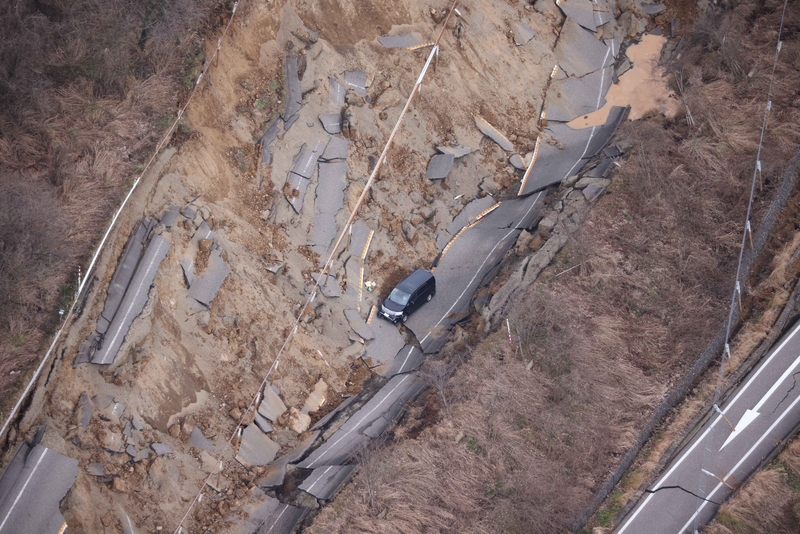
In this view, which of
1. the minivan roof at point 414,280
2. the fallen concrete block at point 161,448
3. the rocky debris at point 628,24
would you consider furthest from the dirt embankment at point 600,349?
the rocky debris at point 628,24

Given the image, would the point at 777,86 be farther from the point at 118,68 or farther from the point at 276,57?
the point at 118,68

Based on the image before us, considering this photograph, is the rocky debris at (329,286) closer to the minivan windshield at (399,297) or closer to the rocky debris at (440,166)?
the minivan windshield at (399,297)

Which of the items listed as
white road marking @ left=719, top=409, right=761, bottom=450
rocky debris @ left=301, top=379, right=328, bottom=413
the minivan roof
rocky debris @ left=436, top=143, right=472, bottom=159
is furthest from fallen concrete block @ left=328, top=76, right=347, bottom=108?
white road marking @ left=719, top=409, right=761, bottom=450

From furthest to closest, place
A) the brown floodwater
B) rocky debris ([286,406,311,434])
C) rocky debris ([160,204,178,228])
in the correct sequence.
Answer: the brown floodwater → rocky debris ([286,406,311,434]) → rocky debris ([160,204,178,228])

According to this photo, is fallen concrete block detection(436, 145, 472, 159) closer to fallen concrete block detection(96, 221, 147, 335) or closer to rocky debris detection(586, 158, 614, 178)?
rocky debris detection(586, 158, 614, 178)

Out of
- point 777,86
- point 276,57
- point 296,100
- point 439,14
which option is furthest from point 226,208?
point 777,86
